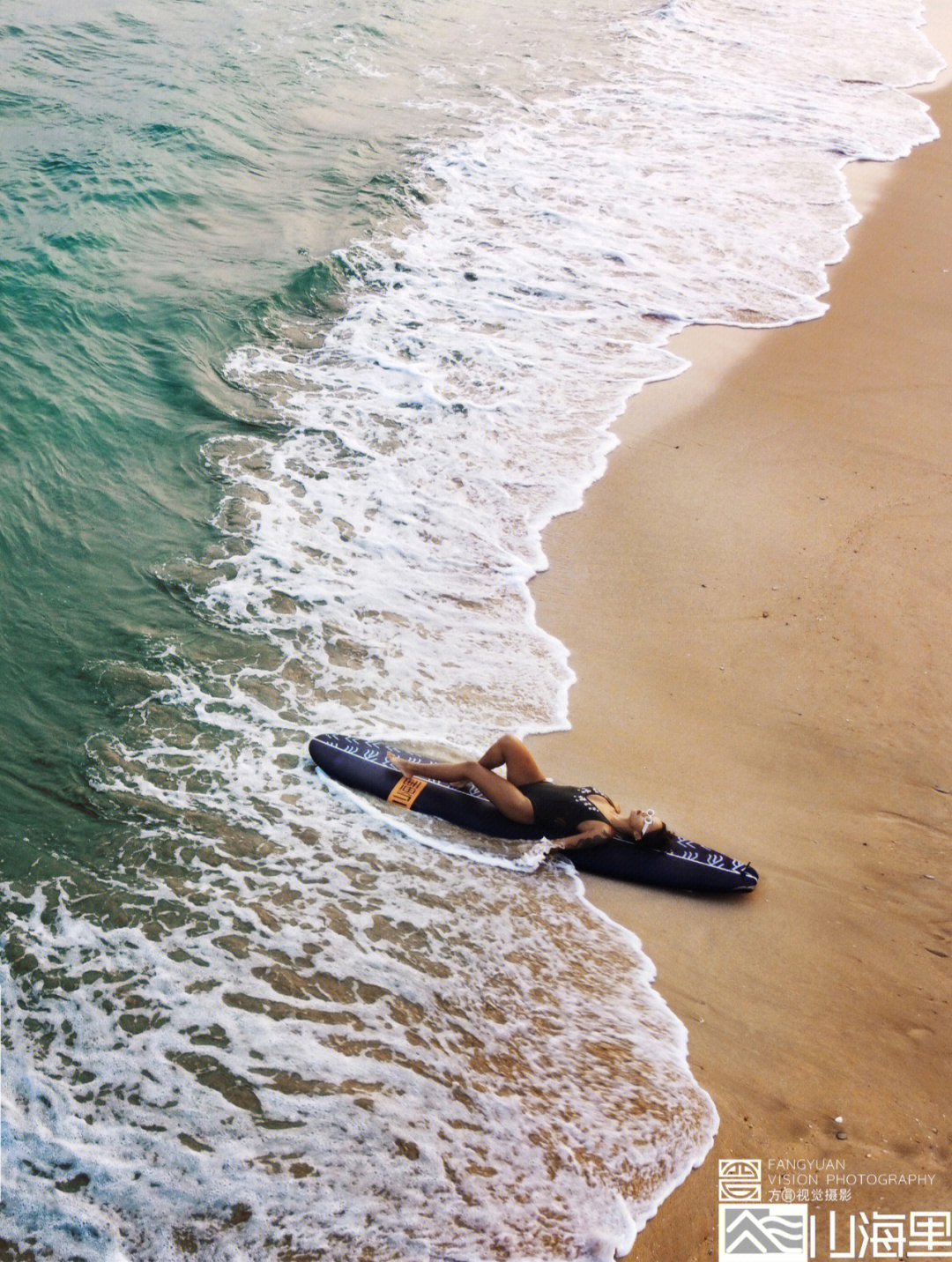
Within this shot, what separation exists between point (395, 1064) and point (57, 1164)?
54.5 inches

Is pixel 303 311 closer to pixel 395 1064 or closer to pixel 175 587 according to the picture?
pixel 175 587

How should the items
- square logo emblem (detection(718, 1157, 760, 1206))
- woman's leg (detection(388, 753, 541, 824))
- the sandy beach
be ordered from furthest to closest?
woman's leg (detection(388, 753, 541, 824)) → the sandy beach → square logo emblem (detection(718, 1157, 760, 1206))

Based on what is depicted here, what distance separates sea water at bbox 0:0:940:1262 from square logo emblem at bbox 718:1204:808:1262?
0.25 meters

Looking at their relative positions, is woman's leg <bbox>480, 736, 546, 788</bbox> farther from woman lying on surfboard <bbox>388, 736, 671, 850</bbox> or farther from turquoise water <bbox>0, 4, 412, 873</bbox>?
turquoise water <bbox>0, 4, 412, 873</bbox>

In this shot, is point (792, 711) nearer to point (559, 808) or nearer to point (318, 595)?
point (559, 808)

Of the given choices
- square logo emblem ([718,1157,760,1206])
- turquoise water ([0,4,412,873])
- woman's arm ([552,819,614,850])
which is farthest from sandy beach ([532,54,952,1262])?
turquoise water ([0,4,412,873])

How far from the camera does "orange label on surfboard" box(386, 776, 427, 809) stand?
520cm

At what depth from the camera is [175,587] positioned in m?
6.53

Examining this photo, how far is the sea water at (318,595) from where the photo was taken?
3.74 m

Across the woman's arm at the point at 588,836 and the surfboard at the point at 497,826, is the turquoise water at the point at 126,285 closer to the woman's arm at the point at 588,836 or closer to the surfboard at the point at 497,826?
the surfboard at the point at 497,826

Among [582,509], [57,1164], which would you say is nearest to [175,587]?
[582,509]

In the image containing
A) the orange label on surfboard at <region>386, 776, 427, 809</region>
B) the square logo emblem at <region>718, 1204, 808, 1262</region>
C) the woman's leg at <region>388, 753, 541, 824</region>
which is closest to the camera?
the square logo emblem at <region>718, 1204, 808, 1262</region>

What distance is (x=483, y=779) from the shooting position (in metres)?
5.11

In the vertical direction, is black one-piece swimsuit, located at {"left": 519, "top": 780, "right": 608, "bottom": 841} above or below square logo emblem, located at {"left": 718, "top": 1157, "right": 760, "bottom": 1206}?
above
